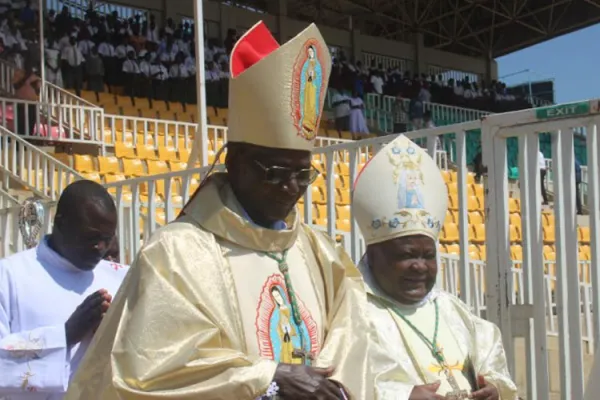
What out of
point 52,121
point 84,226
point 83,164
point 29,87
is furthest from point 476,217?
point 29,87

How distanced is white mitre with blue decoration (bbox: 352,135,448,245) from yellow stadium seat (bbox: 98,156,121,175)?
368 inches

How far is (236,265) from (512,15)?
25.6 m

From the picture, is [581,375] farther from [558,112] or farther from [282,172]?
[282,172]

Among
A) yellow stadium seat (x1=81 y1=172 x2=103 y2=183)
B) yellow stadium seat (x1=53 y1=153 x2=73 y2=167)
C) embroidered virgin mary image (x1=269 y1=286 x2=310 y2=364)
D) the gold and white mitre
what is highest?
yellow stadium seat (x1=53 y1=153 x2=73 y2=167)

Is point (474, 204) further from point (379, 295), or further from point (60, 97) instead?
point (60, 97)

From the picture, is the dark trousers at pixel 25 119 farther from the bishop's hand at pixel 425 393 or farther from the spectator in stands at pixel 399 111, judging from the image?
the spectator in stands at pixel 399 111

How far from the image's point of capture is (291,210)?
2402 mm

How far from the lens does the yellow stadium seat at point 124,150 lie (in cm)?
1279

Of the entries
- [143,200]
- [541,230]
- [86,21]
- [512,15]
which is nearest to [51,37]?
[86,21]

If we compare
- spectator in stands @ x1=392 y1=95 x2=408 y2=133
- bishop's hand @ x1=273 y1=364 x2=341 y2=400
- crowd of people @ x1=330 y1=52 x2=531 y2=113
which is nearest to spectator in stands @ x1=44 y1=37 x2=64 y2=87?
crowd of people @ x1=330 y1=52 x2=531 y2=113

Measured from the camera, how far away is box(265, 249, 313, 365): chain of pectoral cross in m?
2.25

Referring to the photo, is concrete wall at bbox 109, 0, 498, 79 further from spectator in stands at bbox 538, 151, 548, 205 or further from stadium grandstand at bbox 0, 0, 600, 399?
spectator in stands at bbox 538, 151, 548, 205

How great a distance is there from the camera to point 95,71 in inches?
615

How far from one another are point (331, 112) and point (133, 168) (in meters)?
8.68
